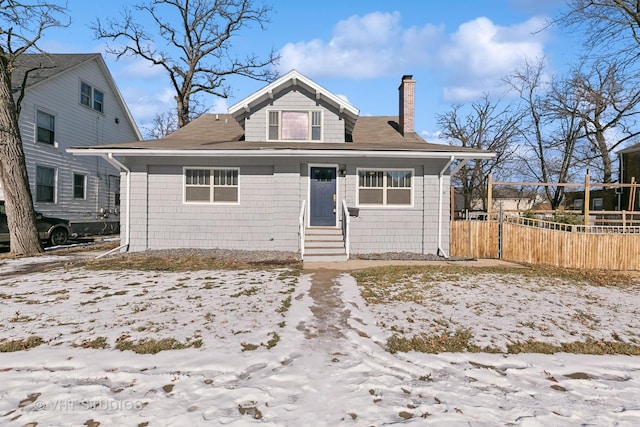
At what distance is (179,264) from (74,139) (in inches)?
569

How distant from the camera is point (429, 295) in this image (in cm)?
625

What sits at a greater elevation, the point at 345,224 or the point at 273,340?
the point at 345,224

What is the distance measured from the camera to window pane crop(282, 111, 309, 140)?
484 inches

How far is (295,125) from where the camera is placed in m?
12.3

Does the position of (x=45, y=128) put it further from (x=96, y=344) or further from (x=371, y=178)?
(x=96, y=344)

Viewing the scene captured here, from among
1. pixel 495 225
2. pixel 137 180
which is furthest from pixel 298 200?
pixel 495 225

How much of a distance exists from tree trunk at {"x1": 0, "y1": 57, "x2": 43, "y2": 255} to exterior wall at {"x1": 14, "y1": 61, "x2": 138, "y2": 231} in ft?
17.6

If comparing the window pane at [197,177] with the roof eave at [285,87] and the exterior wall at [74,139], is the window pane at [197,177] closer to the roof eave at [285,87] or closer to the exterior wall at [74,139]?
the roof eave at [285,87]

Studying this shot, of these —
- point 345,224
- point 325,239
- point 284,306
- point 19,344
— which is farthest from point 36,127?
point 284,306

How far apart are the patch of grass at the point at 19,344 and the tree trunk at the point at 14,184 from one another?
916 cm

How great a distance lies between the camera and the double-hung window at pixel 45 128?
54.3 ft

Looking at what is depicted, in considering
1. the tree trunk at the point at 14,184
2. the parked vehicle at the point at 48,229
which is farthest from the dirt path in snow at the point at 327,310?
the parked vehicle at the point at 48,229

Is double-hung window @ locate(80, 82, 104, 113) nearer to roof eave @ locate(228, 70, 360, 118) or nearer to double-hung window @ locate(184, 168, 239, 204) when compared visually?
roof eave @ locate(228, 70, 360, 118)

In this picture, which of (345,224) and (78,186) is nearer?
(345,224)
